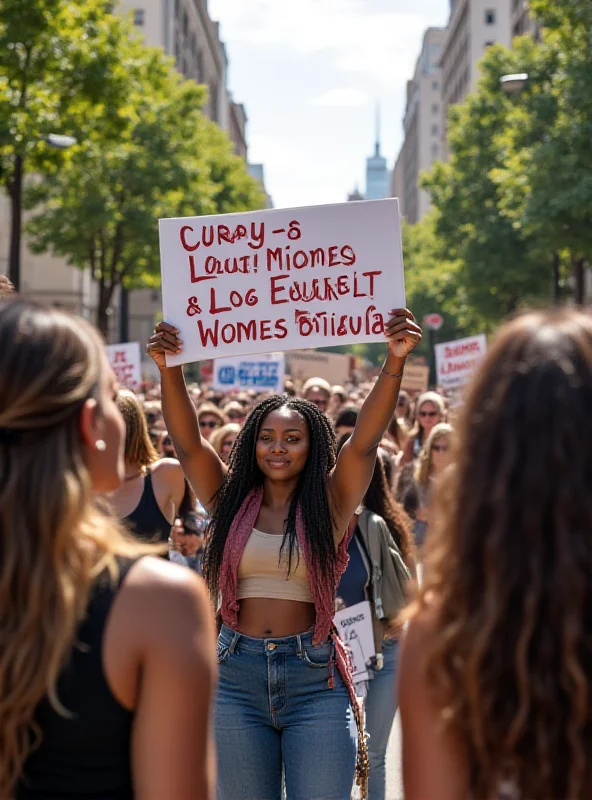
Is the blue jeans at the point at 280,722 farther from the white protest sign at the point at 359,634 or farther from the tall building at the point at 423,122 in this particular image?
the tall building at the point at 423,122

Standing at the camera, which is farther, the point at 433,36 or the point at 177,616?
the point at 433,36

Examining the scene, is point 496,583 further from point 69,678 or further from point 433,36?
point 433,36

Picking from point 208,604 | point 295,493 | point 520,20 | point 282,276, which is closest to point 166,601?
point 208,604

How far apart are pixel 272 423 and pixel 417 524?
363 centimetres

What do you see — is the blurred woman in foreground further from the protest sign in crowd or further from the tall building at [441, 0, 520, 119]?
the tall building at [441, 0, 520, 119]

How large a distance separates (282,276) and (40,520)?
277 cm

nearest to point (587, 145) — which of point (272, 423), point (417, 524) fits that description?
point (417, 524)

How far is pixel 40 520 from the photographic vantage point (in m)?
1.97

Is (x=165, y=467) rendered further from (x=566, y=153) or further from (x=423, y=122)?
(x=423, y=122)

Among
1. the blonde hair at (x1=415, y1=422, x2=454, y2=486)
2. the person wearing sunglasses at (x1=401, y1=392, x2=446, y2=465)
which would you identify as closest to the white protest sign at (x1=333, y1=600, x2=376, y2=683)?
the blonde hair at (x1=415, y1=422, x2=454, y2=486)

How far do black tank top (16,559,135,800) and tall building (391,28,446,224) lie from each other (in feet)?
372

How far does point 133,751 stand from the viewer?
202 centimetres

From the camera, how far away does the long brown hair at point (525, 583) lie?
178 centimetres

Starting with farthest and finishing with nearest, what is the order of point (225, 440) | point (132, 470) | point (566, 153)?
point (566, 153)
point (225, 440)
point (132, 470)
